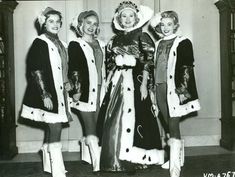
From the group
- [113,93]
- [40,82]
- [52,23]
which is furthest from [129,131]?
[52,23]

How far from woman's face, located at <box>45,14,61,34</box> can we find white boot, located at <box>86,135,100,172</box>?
3.27ft

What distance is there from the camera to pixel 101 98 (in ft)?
11.2

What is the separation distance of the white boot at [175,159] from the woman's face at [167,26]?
3.10 ft

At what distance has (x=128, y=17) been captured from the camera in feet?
10.4

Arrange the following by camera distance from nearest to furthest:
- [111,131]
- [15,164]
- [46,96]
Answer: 1. [46,96]
2. [111,131]
3. [15,164]

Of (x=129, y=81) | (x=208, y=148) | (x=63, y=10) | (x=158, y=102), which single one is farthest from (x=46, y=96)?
(x=208, y=148)

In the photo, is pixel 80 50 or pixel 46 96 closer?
pixel 46 96

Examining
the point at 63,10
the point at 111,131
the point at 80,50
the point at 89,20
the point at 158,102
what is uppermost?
the point at 63,10

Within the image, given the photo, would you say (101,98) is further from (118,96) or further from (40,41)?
(40,41)

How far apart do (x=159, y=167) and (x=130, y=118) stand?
0.66 m

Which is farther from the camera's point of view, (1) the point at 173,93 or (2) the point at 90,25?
(2) the point at 90,25

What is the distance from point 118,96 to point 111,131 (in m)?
0.31

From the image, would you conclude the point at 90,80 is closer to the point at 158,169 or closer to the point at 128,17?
the point at 128,17

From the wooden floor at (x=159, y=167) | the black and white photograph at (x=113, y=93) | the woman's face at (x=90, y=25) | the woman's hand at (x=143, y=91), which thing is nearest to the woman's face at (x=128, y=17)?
the black and white photograph at (x=113, y=93)
